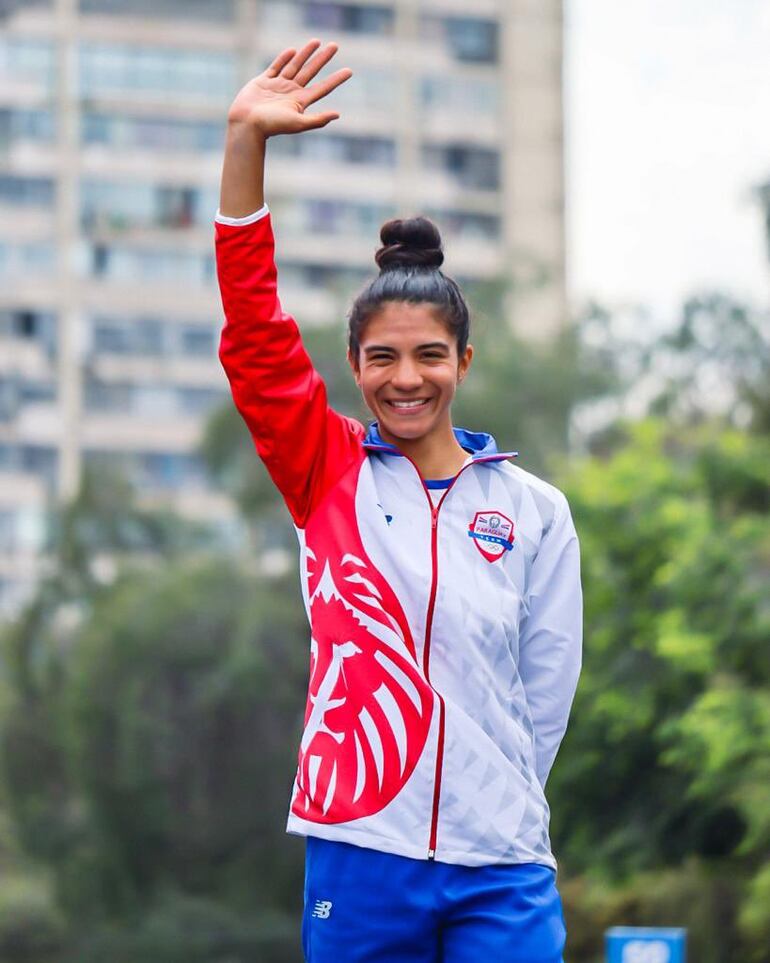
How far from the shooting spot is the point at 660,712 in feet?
72.1

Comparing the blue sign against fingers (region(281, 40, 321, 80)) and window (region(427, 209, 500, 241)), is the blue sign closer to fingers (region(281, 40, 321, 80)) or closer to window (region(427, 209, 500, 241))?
fingers (region(281, 40, 321, 80))

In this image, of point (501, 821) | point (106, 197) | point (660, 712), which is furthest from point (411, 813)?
point (106, 197)

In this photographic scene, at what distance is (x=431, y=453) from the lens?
3717 mm

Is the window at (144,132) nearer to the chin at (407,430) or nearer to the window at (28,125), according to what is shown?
the window at (28,125)

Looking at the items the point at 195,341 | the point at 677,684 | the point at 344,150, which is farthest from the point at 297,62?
the point at 344,150

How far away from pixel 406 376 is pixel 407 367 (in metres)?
0.02

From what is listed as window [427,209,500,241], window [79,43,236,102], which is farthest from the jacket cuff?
window [427,209,500,241]

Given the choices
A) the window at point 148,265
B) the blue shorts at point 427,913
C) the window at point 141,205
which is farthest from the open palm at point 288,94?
the window at point 141,205

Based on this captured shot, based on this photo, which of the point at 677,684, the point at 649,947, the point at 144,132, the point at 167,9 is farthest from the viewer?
the point at 167,9

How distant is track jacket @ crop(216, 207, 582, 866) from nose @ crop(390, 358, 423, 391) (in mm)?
143

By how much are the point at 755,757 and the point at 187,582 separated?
14.5 m

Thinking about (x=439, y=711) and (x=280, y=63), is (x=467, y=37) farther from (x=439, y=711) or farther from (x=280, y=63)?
(x=439, y=711)

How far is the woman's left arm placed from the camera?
3.67 meters

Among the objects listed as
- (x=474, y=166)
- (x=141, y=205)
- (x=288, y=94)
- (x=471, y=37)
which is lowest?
(x=288, y=94)
